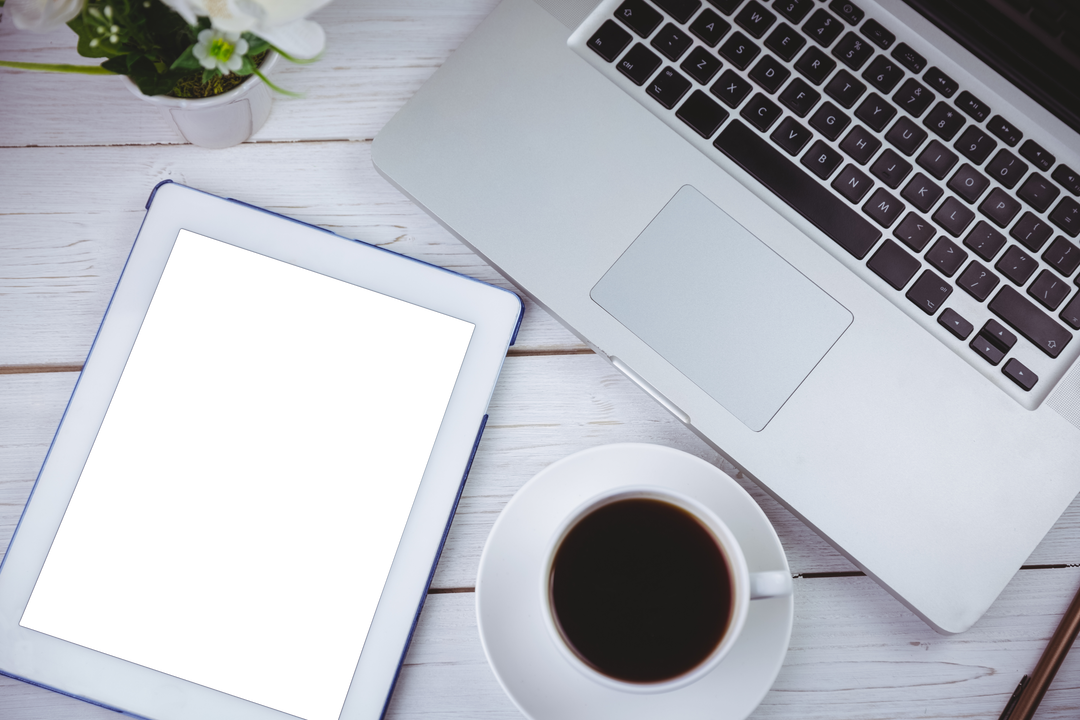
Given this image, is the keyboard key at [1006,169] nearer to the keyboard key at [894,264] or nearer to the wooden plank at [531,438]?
the keyboard key at [894,264]

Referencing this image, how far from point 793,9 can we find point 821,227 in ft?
0.54

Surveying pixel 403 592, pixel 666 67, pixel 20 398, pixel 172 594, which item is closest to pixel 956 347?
pixel 666 67

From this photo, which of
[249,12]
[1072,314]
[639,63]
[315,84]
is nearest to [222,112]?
[315,84]

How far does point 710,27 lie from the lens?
1.76 feet

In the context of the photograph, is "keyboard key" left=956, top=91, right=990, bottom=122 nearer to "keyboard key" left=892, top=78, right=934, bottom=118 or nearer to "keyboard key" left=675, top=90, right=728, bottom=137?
"keyboard key" left=892, top=78, right=934, bottom=118

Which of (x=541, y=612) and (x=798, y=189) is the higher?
(x=798, y=189)

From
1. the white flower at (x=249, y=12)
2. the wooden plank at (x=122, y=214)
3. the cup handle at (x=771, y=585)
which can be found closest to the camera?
the white flower at (x=249, y=12)

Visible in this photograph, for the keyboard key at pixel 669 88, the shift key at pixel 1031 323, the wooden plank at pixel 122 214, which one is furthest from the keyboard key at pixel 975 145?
the wooden plank at pixel 122 214

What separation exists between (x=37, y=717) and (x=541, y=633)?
385 mm

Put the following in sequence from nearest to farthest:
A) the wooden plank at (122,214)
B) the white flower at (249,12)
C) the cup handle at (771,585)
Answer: the white flower at (249,12)
the cup handle at (771,585)
the wooden plank at (122,214)

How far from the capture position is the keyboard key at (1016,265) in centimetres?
52

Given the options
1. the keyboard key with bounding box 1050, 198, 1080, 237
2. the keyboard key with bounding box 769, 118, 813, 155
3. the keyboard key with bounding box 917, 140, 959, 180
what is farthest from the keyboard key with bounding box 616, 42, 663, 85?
the keyboard key with bounding box 1050, 198, 1080, 237

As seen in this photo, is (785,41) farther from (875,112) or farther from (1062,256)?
(1062,256)

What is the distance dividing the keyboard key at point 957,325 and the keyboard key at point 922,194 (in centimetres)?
8
